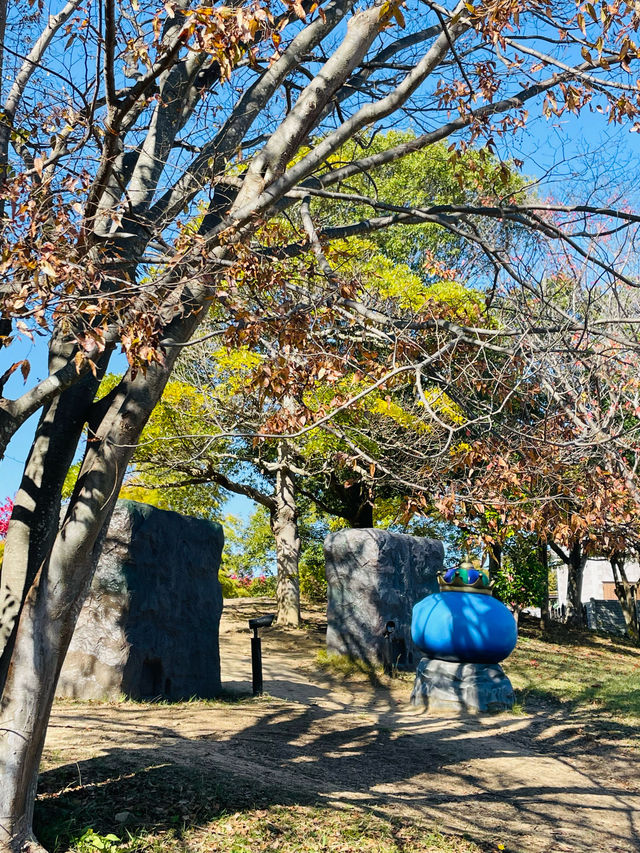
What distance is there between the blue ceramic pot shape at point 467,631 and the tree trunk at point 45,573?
7219mm

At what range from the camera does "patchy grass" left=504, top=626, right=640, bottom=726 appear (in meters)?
11.6

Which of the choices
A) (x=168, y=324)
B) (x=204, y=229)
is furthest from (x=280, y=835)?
(x=204, y=229)

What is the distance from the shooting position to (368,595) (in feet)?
43.2

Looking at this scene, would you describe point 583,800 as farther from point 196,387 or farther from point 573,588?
point 573,588

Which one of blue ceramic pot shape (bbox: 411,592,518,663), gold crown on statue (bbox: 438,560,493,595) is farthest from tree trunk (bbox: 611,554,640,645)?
blue ceramic pot shape (bbox: 411,592,518,663)

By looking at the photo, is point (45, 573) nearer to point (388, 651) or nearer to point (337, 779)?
point (337, 779)

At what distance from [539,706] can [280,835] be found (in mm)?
7632

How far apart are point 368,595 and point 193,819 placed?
8628 millimetres

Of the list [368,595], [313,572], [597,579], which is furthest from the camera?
[597,579]

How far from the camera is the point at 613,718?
10.7 meters

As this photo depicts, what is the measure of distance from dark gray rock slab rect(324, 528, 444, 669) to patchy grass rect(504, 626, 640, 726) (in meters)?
2.15

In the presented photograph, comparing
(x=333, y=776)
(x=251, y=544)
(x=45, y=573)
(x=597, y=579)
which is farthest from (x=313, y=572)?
(x=597, y=579)

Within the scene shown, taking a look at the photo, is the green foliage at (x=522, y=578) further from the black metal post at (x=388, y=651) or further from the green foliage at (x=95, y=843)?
the green foliage at (x=95, y=843)

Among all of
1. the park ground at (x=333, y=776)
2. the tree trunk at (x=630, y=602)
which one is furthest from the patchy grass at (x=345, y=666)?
the tree trunk at (x=630, y=602)
